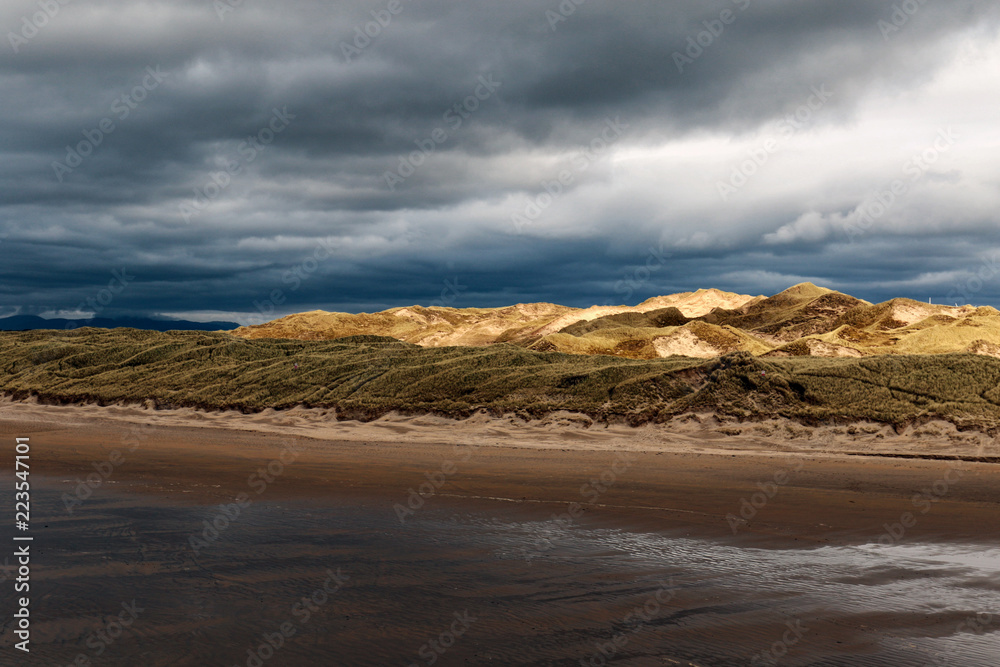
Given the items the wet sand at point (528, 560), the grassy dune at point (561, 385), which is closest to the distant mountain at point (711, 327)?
the grassy dune at point (561, 385)

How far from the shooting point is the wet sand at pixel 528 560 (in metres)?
5.97

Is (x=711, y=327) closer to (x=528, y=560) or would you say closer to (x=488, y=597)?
(x=528, y=560)

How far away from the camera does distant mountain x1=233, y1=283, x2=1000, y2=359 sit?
192ft

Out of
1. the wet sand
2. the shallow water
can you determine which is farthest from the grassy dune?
the shallow water

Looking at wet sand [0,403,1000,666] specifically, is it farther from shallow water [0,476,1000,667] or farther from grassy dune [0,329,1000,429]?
grassy dune [0,329,1000,429]

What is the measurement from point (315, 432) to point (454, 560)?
17.6m

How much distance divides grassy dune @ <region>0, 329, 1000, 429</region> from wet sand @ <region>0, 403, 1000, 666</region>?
365 cm

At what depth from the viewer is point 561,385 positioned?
25.8 meters

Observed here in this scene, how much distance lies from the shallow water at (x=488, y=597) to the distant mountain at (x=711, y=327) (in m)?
31.3

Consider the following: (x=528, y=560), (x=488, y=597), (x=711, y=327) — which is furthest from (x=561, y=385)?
(x=711, y=327)

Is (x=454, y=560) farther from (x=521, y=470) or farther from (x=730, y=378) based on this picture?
(x=730, y=378)

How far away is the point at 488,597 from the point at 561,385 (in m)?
18.8

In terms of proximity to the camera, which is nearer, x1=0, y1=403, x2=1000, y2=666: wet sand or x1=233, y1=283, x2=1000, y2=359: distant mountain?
x1=0, y1=403, x2=1000, y2=666: wet sand

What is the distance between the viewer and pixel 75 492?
13109 millimetres
